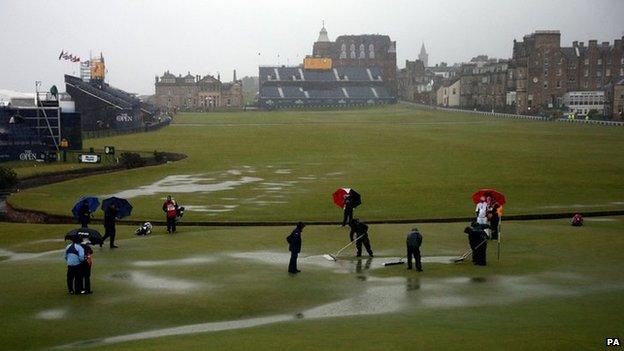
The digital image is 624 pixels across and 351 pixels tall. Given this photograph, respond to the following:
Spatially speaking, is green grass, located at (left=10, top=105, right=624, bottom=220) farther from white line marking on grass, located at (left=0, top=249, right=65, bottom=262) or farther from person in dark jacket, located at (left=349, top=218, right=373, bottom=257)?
person in dark jacket, located at (left=349, top=218, right=373, bottom=257)

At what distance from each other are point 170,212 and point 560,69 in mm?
153693

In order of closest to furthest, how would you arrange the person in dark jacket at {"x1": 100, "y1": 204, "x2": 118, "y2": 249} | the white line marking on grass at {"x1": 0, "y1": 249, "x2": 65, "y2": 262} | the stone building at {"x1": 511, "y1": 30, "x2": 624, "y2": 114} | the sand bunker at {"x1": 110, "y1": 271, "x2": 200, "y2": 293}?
the sand bunker at {"x1": 110, "y1": 271, "x2": 200, "y2": 293}
the white line marking on grass at {"x1": 0, "y1": 249, "x2": 65, "y2": 262}
the person in dark jacket at {"x1": 100, "y1": 204, "x2": 118, "y2": 249}
the stone building at {"x1": 511, "y1": 30, "x2": 624, "y2": 114}

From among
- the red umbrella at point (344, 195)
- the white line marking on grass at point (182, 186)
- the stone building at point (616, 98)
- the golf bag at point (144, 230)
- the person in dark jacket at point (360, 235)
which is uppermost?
the stone building at point (616, 98)

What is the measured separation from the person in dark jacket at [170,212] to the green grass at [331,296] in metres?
1.73

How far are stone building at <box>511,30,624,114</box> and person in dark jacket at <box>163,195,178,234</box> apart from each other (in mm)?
147116

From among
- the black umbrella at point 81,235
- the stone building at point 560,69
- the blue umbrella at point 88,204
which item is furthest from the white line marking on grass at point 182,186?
the stone building at point 560,69

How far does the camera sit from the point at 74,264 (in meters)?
19.1

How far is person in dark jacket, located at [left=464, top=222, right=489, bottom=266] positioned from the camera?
2252cm

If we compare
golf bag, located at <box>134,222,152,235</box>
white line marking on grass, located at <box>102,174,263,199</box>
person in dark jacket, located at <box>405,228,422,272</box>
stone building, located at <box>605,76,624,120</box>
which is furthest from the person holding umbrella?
stone building, located at <box>605,76,624,120</box>

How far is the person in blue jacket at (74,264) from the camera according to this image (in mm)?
18922

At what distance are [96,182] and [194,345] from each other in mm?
39135

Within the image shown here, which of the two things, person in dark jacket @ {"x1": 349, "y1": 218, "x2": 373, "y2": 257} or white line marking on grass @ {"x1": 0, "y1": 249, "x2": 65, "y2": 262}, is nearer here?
→ person in dark jacket @ {"x1": 349, "y1": 218, "x2": 373, "y2": 257}

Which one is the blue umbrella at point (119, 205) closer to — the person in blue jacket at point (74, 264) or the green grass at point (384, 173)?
the person in blue jacket at point (74, 264)

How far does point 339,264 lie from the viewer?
77.1 ft
